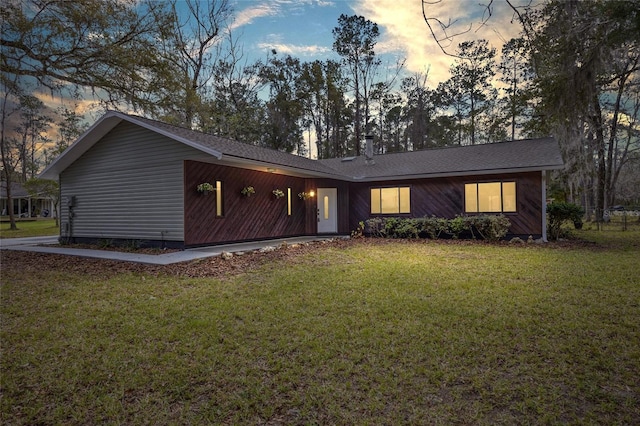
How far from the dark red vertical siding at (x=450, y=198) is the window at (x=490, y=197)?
156mm

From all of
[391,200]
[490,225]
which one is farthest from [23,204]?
[490,225]

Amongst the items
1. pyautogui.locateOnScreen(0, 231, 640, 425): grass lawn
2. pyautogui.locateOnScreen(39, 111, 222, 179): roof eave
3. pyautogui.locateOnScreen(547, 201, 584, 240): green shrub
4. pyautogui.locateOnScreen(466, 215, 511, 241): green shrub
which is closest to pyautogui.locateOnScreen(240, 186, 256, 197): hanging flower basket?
pyautogui.locateOnScreen(39, 111, 222, 179): roof eave

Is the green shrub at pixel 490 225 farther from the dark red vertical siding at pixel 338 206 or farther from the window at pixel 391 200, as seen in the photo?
the dark red vertical siding at pixel 338 206

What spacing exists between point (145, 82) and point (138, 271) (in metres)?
7.11

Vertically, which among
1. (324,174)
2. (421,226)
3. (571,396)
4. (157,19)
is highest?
(157,19)

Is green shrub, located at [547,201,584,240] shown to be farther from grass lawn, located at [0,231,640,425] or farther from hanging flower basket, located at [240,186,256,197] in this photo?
hanging flower basket, located at [240,186,256,197]

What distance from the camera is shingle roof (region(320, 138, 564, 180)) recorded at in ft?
36.8

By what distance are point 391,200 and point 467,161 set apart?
3.14 meters

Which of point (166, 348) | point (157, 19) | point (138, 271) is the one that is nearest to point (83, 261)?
point (138, 271)

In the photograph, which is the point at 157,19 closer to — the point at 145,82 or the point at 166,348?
the point at 145,82

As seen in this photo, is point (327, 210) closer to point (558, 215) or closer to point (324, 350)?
point (558, 215)

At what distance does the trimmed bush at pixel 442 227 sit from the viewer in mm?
11000

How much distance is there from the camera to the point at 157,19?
33.9 ft

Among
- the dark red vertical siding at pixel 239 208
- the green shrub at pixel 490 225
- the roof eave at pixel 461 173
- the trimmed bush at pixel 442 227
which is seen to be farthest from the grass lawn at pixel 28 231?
the green shrub at pixel 490 225
